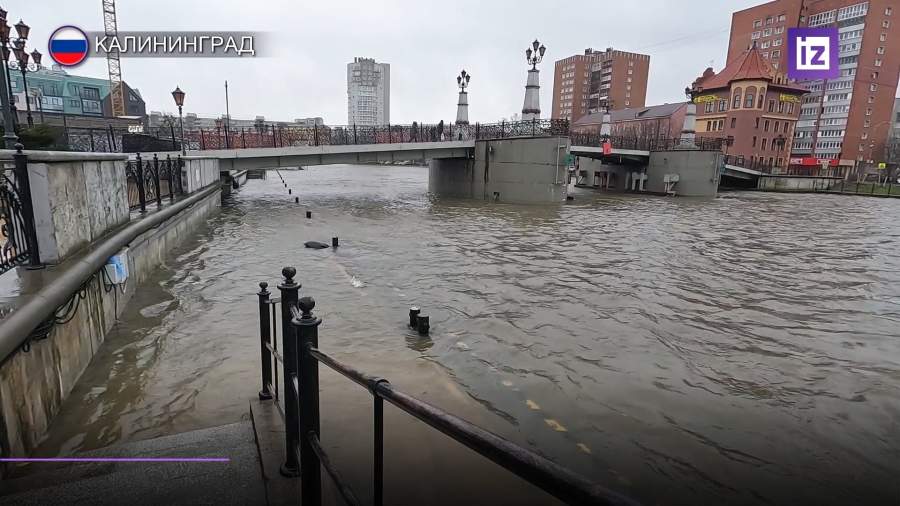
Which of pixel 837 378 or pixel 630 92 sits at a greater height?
pixel 630 92

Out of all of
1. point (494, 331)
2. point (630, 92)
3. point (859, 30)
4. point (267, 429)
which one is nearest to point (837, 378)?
point (494, 331)

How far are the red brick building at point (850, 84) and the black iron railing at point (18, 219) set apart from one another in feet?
311

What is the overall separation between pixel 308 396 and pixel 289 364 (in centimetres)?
49

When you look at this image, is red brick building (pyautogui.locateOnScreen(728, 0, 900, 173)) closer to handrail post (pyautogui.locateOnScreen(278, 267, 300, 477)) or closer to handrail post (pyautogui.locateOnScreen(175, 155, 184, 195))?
handrail post (pyautogui.locateOnScreen(175, 155, 184, 195))

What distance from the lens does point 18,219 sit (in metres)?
4.91

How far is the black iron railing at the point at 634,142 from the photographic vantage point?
133 feet

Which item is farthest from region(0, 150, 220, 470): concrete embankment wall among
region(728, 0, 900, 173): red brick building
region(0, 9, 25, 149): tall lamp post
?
region(728, 0, 900, 173): red brick building

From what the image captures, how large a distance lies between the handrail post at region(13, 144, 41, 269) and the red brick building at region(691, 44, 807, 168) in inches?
2956

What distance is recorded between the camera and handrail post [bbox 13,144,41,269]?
471cm

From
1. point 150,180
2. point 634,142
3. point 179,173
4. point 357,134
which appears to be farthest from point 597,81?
point 150,180

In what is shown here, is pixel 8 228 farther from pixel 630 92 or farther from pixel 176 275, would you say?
pixel 630 92

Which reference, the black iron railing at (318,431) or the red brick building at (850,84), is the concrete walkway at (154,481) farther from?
the red brick building at (850,84)

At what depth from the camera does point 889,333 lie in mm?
8602

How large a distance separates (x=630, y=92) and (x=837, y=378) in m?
141
